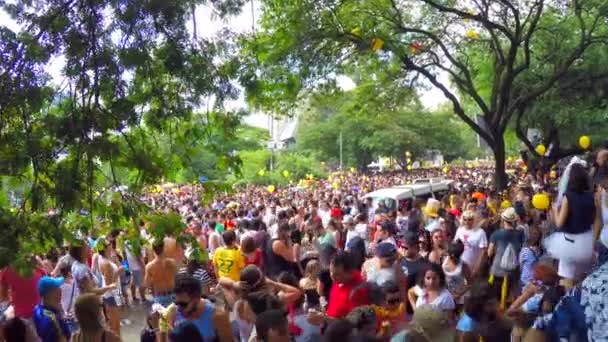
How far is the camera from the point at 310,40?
16.8m

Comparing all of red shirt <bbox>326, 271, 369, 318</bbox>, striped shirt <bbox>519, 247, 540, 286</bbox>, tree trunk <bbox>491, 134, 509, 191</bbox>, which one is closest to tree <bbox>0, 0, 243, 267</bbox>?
red shirt <bbox>326, 271, 369, 318</bbox>

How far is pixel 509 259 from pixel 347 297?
346cm

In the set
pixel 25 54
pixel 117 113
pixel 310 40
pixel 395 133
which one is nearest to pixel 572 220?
pixel 117 113

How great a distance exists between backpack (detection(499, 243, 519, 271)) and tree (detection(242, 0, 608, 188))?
243 inches

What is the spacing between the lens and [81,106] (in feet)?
17.4

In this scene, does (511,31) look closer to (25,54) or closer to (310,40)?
(310,40)

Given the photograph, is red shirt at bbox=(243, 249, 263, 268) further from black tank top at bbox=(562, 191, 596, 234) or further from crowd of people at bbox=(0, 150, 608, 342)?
black tank top at bbox=(562, 191, 596, 234)

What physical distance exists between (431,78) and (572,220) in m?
13.8

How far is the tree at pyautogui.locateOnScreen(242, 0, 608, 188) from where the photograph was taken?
54.5ft

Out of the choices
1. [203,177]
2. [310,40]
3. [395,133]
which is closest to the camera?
[203,177]

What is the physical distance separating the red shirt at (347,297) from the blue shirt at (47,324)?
6.92 feet

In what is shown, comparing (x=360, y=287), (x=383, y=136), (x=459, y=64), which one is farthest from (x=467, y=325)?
(x=383, y=136)

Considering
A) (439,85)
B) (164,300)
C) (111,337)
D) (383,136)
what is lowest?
(164,300)

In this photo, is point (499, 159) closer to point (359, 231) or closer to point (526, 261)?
point (359, 231)
